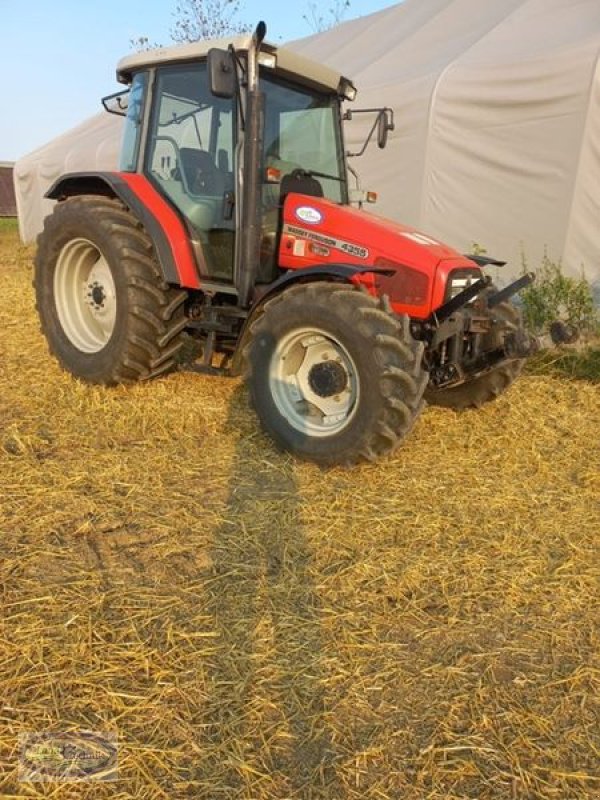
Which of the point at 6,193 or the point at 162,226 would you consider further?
the point at 6,193

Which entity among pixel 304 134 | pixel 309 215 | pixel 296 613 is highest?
pixel 304 134

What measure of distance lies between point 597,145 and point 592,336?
181 cm

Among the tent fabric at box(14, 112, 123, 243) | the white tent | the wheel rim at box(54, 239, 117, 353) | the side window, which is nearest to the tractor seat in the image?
the side window

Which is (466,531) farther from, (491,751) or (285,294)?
(285,294)

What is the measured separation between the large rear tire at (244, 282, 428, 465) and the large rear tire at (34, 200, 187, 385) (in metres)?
0.86

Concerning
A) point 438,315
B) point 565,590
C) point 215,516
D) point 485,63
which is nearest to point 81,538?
point 215,516

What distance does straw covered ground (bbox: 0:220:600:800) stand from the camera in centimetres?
172

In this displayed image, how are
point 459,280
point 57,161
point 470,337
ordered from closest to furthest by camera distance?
point 459,280 < point 470,337 < point 57,161

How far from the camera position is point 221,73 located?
333cm

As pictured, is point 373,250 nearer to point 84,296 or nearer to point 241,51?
point 241,51

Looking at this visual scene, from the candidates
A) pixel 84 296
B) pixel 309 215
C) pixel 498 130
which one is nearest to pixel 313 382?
pixel 309 215

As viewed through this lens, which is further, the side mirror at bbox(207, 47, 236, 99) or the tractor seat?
the tractor seat

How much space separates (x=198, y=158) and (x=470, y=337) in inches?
80.3

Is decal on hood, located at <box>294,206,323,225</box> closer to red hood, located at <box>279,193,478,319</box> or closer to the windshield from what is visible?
red hood, located at <box>279,193,478,319</box>
